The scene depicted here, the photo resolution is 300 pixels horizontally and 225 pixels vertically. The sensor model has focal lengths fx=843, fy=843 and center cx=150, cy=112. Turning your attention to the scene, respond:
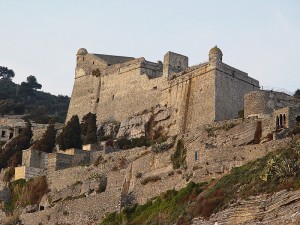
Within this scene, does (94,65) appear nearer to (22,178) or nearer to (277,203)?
(22,178)

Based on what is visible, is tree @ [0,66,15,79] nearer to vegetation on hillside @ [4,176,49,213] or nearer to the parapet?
the parapet

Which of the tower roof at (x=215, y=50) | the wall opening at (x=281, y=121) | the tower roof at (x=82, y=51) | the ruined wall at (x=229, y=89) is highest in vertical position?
the tower roof at (x=82, y=51)

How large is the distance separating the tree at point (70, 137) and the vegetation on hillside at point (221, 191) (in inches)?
664

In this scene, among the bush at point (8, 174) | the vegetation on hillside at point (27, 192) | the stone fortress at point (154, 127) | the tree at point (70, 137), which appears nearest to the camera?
the stone fortress at point (154, 127)

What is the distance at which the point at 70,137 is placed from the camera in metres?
61.2

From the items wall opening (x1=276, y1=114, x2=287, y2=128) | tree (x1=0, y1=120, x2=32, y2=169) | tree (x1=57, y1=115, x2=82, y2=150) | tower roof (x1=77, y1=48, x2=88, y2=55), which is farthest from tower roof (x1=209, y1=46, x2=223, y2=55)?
tower roof (x1=77, y1=48, x2=88, y2=55)

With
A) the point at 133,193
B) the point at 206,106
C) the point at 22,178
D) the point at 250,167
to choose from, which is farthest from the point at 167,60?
the point at 250,167

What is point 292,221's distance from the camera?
2972cm

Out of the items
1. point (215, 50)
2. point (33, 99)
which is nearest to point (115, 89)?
point (215, 50)

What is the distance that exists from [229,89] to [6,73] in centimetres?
7644

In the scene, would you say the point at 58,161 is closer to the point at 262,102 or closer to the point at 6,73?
the point at 262,102

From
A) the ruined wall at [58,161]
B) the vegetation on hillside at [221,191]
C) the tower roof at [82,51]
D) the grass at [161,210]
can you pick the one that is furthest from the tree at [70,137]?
the vegetation on hillside at [221,191]

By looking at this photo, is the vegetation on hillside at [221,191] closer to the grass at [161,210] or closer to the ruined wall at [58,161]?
the grass at [161,210]

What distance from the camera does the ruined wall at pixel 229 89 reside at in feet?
184
